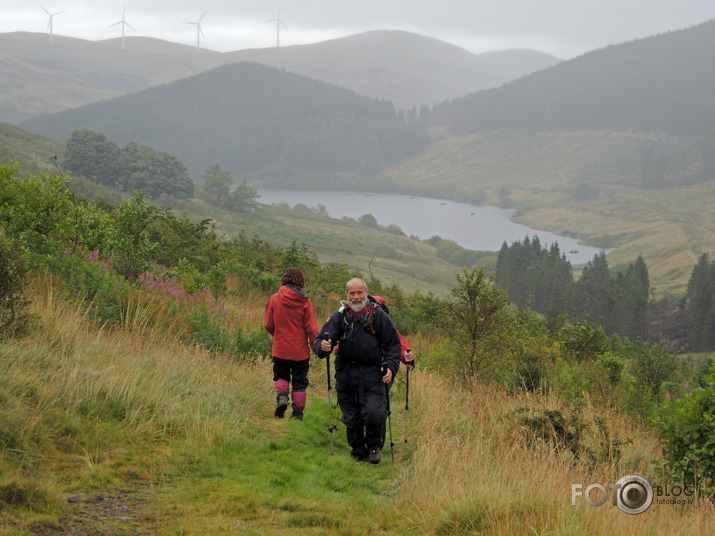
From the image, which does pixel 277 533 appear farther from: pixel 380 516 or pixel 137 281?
pixel 137 281

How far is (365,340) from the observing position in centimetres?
719

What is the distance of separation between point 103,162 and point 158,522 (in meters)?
98.2

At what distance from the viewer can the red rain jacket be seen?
841 centimetres

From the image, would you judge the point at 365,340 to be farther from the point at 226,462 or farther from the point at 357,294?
the point at 226,462

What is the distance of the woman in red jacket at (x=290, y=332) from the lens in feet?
27.6

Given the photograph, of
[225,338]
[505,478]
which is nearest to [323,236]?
[225,338]

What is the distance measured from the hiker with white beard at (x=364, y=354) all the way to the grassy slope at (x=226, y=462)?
0.53 metres

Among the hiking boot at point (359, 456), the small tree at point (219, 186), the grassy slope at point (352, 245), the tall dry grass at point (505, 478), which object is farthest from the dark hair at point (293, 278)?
the small tree at point (219, 186)

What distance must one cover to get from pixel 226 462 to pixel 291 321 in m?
2.41

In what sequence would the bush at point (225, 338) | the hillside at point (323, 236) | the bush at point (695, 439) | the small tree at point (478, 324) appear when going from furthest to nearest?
the hillside at point (323, 236)
the small tree at point (478, 324)
the bush at point (225, 338)
the bush at point (695, 439)

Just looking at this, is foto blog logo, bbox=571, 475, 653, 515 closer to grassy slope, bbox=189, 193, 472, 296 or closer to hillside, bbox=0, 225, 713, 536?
hillside, bbox=0, 225, 713, 536

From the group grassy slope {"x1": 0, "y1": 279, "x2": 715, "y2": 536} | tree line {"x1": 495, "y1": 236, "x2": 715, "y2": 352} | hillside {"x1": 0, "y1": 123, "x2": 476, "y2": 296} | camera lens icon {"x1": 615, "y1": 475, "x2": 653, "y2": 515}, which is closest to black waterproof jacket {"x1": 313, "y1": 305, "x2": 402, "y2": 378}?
grassy slope {"x1": 0, "y1": 279, "x2": 715, "y2": 536}

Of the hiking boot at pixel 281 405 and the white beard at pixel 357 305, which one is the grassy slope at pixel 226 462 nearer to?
the hiking boot at pixel 281 405

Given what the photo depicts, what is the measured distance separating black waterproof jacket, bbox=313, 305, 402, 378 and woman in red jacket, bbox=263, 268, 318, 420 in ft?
3.92
